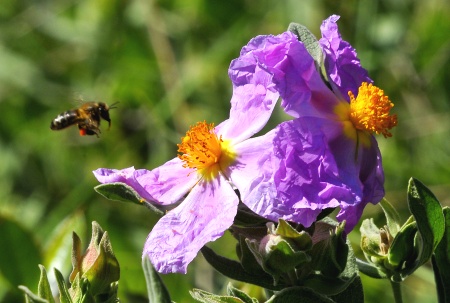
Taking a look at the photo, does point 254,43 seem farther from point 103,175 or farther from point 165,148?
point 165,148

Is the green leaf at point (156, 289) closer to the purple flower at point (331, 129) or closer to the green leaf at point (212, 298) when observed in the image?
the green leaf at point (212, 298)

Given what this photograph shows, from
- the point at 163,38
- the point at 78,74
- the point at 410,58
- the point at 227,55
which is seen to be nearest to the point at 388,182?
the point at 410,58

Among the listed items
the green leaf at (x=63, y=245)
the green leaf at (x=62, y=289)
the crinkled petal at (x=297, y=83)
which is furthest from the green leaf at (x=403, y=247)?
the green leaf at (x=63, y=245)

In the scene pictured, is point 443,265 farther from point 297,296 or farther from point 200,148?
point 200,148

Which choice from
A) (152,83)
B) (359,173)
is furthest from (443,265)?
(152,83)

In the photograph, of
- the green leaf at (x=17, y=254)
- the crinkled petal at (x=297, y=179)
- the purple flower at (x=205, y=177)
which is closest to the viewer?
the crinkled petal at (x=297, y=179)

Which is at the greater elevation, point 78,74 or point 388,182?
point 78,74
